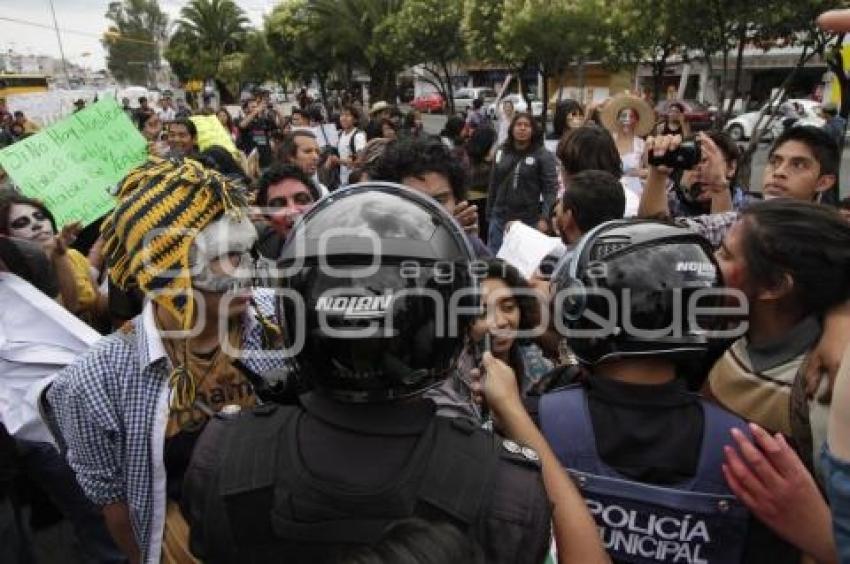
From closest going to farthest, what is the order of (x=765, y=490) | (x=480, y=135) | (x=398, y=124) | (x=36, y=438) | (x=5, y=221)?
1. (x=765, y=490)
2. (x=36, y=438)
3. (x=5, y=221)
4. (x=480, y=135)
5. (x=398, y=124)

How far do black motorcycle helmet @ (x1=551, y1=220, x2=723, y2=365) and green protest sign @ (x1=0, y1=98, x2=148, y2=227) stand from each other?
129 inches

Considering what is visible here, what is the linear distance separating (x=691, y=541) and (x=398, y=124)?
27.9 feet

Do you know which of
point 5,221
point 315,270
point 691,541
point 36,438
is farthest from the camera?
point 5,221

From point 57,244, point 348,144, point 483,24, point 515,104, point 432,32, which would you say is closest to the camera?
point 57,244

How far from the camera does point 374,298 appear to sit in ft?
3.54

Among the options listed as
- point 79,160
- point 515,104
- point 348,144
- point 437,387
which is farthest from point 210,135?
point 515,104

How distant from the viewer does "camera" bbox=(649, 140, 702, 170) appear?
8.68 feet

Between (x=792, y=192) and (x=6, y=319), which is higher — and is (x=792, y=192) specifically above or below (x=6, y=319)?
above

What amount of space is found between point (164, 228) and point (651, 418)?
1.28 m

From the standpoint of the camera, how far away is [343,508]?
1.02m

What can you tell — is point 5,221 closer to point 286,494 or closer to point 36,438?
point 36,438

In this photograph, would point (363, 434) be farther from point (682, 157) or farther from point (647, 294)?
point (682, 157)

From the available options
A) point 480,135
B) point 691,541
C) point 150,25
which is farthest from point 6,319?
point 150,25

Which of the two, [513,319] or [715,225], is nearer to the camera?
[513,319]
